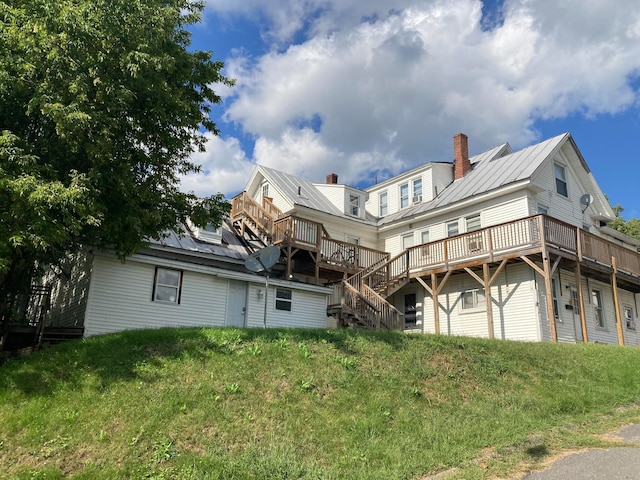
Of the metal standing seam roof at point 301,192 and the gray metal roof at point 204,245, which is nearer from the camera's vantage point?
the gray metal roof at point 204,245

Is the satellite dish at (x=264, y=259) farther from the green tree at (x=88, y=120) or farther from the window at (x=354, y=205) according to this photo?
the window at (x=354, y=205)

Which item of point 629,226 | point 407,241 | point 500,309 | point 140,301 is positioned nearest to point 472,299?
point 500,309

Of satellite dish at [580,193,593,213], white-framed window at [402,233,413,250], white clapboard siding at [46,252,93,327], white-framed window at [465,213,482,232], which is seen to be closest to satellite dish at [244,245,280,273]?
white clapboard siding at [46,252,93,327]

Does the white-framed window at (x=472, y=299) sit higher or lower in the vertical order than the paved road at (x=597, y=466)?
higher

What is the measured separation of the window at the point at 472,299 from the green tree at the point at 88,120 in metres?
13.3

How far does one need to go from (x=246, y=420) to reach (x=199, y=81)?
931cm

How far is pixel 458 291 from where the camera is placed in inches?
872

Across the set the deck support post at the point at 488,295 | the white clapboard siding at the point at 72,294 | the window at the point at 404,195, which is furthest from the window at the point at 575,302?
the white clapboard siding at the point at 72,294

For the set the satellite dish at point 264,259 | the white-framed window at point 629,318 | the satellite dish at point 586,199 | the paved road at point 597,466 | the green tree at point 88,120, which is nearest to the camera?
the paved road at point 597,466

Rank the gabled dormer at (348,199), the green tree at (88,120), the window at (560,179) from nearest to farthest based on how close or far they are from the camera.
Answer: the green tree at (88,120), the window at (560,179), the gabled dormer at (348,199)

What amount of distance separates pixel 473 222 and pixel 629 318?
8903mm

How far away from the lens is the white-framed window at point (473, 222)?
75.2 ft

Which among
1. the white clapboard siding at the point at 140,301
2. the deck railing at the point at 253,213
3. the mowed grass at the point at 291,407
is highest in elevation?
the deck railing at the point at 253,213

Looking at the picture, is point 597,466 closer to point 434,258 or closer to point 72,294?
point 434,258
